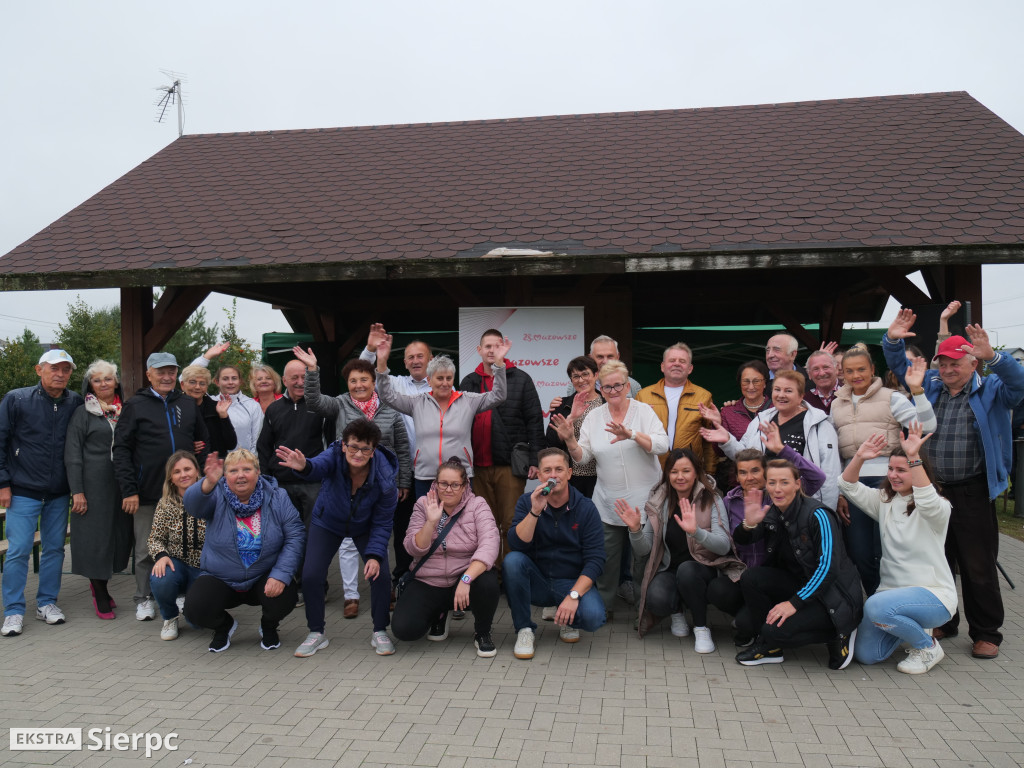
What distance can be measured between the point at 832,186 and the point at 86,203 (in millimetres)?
8248

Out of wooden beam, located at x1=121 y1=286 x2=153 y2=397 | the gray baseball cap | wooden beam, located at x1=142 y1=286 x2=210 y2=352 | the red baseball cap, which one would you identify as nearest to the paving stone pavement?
the red baseball cap

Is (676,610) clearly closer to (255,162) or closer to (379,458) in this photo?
(379,458)

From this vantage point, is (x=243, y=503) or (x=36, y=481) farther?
(x=36, y=481)

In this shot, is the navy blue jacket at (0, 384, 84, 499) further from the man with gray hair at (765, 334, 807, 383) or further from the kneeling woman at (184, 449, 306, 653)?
the man with gray hair at (765, 334, 807, 383)

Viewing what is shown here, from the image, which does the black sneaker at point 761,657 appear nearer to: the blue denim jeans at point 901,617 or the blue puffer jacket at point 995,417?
the blue denim jeans at point 901,617

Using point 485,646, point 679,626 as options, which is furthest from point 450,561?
point 679,626

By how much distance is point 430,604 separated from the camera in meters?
4.46

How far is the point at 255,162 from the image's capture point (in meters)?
9.70

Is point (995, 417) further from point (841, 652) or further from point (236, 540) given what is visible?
point (236, 540)

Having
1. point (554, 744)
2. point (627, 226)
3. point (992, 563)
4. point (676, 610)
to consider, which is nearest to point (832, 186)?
point (627, 226)

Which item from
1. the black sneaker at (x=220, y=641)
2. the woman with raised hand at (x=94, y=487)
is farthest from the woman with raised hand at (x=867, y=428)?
the woman with raised hand at (x=94, y=487)

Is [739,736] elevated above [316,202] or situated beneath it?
situated beneath

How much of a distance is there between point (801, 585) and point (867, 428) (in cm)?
105

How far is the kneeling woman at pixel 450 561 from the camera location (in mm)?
4395
